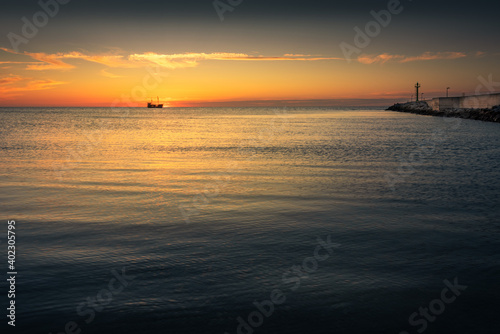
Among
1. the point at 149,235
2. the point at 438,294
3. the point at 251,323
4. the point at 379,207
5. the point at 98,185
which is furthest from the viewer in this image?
the point at 98,185

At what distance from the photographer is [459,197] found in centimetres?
1278

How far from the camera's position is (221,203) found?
11953 millimetres

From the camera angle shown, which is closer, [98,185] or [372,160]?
[98,185]

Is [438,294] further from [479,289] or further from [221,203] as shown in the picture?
[221,203]

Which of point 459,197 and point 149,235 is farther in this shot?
point 459,197

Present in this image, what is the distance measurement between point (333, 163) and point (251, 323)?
1670 cm

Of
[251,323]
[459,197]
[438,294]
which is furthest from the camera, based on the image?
[459,197]

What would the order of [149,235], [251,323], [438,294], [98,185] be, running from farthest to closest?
[98,185]
[149,235]
[438,294]
[251,323]

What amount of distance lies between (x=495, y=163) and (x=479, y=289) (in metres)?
16.8

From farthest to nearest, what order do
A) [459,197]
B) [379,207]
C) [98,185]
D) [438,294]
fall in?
[98,185] < [459,197] < [379,207] < [438,294]

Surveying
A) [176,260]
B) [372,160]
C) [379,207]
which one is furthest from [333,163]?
[176,260]

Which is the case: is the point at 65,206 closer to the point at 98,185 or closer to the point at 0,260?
the point at 98,185

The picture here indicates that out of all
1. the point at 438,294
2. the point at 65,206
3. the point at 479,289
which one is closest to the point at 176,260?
the point at 438,294

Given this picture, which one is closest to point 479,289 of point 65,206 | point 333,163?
point 65,206
